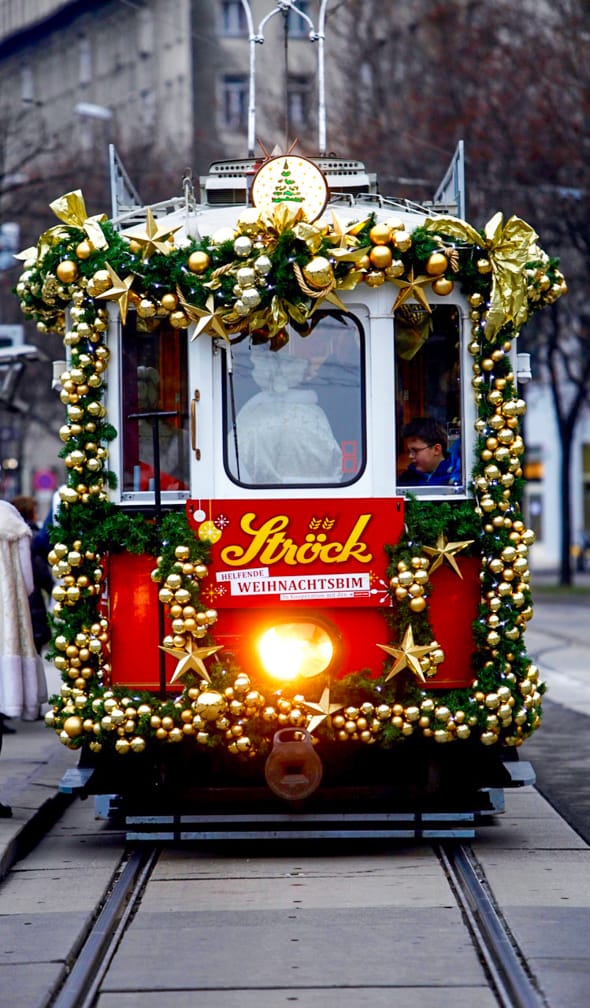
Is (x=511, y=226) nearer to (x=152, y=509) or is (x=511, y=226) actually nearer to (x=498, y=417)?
(x=498, y=417)

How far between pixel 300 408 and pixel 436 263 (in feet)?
3.09

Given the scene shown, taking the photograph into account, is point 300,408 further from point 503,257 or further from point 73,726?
point 73,726

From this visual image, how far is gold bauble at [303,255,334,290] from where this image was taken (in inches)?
353

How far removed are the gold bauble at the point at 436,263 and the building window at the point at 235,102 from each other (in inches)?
1574

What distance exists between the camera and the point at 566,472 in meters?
41.3

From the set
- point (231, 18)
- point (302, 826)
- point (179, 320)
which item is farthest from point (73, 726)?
point (231, 18)

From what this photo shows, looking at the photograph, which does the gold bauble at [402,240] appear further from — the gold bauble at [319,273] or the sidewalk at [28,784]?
the sidewalk at [28,784]

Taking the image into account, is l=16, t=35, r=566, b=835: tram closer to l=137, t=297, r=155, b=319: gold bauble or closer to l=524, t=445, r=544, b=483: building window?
l=137, t=297, r=155, b=319: gold bauble

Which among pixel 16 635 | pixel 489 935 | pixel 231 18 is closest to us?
pixel 489 935

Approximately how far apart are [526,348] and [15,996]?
33975 millimetres

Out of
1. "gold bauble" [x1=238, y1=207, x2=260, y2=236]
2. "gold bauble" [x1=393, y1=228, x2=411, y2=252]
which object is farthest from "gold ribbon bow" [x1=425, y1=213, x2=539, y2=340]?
"gold bauble" [x1=238, y1=207, x2=260, y2=236]

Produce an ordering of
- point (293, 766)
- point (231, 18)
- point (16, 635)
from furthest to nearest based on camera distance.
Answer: point (231, 18)
point (16, 635)
point (293, 766)

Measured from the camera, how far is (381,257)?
29.7 ft

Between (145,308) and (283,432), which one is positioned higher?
(145,308)
